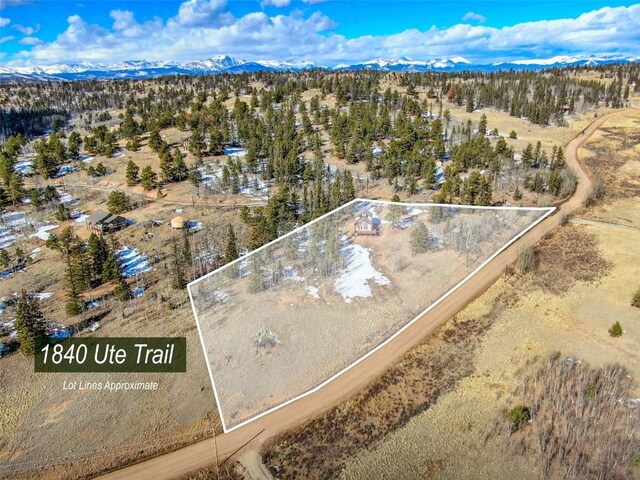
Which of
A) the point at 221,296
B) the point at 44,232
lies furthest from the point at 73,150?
the point at 221,296

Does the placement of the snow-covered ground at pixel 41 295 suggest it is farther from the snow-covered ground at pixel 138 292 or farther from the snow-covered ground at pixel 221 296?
the snow-covered ground at pixel 221 296

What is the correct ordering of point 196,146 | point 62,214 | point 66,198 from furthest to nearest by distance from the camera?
1. point 196,146
2. point 66,198
3. point 62,214

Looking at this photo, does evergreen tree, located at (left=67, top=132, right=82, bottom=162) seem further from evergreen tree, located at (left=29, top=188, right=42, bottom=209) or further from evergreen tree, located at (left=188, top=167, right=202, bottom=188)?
evergreen tree, located at (left=188, top=167, right=202, bottom=188)

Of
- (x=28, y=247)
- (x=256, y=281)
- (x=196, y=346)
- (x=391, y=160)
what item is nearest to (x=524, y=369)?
(x=256, y=281)

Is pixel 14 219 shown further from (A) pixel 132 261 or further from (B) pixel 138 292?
(B) pixel 138 292

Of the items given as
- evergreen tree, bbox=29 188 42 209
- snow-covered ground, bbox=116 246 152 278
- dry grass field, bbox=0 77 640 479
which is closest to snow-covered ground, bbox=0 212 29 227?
evergreen tree, bbox=29 188 42 209

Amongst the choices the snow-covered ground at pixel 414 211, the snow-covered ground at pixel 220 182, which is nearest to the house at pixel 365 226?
the snow-covered ground at pixel 414 211
